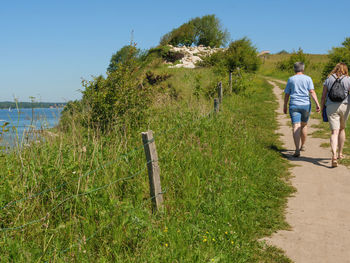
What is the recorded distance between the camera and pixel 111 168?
15.0 ft

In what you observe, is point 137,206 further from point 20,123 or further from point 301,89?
point 301,89

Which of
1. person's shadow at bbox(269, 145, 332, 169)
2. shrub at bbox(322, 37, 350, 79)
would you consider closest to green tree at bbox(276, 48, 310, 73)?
shrub at bbox(322, 37, 350, 79)

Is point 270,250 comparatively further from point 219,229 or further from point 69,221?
point 69,221

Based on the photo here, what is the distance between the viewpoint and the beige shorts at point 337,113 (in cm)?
692

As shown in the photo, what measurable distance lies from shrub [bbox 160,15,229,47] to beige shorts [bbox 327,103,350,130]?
43.3 metres

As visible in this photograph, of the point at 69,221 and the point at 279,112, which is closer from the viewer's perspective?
the point at 69,221

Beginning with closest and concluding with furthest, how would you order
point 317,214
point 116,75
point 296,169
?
point 317,214, point 296,169, point 116,75

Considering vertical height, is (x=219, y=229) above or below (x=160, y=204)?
below

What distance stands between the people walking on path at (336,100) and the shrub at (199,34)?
142 ft

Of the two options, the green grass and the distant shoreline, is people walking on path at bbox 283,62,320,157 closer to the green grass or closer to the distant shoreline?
the green grass

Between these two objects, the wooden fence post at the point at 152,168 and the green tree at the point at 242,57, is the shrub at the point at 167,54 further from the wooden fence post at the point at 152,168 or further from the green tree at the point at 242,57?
the wooden fence post at the point at 152,168

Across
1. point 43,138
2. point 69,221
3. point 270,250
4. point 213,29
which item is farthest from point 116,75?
point 213,29

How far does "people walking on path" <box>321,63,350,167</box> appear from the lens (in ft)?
22.2

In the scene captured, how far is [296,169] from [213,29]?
4779 centimetres
